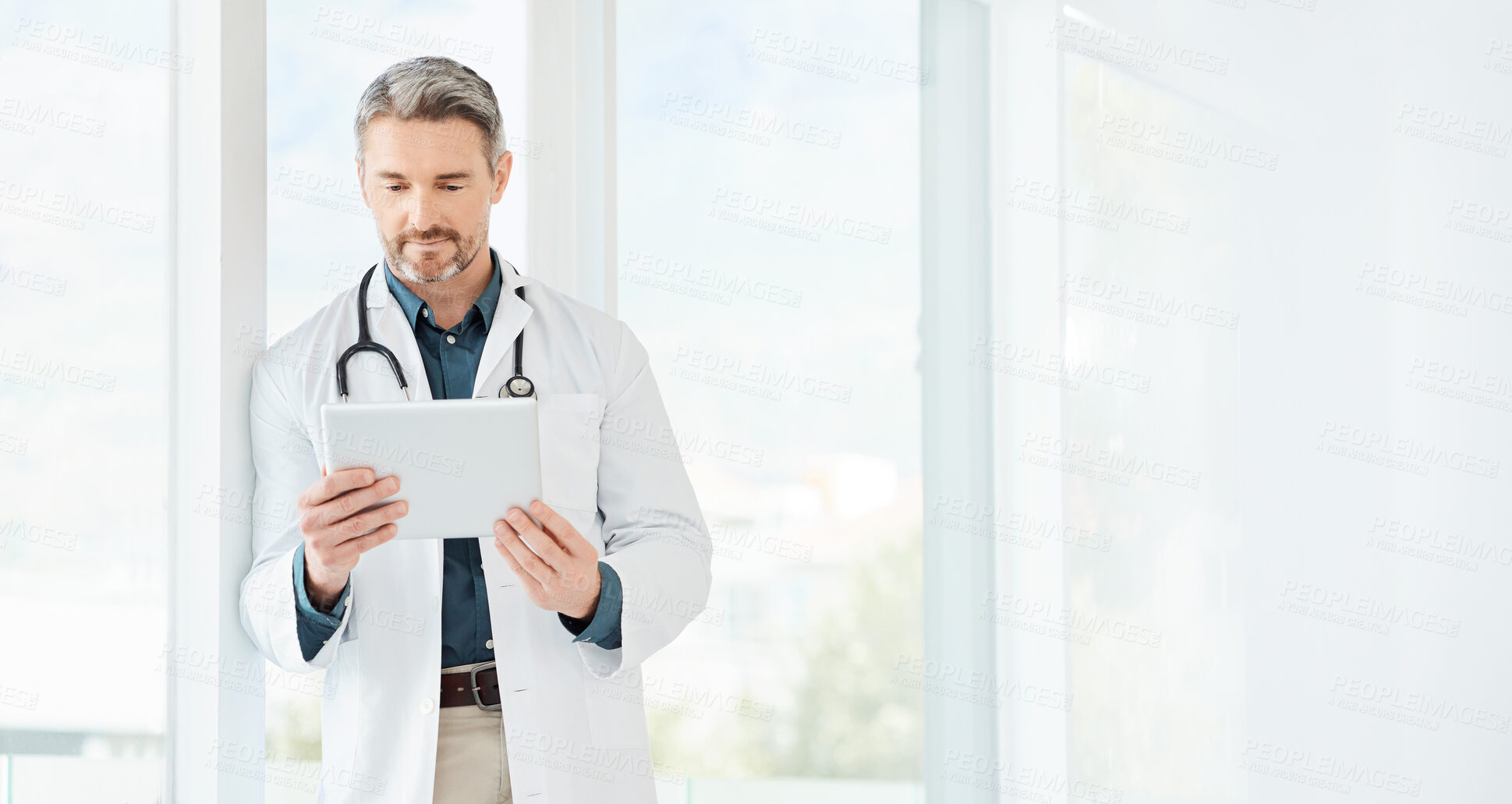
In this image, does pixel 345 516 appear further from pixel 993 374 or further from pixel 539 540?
pixel 993 374

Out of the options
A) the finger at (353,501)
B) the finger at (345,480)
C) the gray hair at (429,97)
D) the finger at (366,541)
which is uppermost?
the gray hair at (429,97)

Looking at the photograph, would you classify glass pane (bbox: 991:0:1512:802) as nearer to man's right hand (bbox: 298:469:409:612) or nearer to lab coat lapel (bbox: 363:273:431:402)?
lab coat lapel (bbox: 363:273:431:402)

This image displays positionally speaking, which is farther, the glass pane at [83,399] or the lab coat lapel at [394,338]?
the lab coat lapel at [394,338]

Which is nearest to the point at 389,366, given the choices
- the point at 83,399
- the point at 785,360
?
the point at 83,399

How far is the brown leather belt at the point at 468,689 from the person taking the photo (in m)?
1.79

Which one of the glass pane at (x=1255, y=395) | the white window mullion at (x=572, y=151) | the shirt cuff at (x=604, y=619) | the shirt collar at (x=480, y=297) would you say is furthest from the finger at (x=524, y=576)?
the glass pane at (x=1255, y=395)

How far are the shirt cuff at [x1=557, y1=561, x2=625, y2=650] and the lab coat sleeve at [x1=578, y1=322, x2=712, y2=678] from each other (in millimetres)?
18

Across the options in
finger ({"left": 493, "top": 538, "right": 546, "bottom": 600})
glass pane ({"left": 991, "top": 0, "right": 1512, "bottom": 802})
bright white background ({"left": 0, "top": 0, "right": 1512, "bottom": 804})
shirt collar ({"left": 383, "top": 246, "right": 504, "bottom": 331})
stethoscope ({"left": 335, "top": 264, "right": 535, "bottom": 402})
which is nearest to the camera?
finger ({"left": 493, "top": 538, "right": 546, "bottom": 600})

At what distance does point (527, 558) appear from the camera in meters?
1.59

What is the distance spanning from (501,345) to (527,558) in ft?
1.44

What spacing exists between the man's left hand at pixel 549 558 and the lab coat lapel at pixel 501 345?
13.0 inches

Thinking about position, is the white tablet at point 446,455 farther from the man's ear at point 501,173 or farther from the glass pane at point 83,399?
the man's ear at point 501,173

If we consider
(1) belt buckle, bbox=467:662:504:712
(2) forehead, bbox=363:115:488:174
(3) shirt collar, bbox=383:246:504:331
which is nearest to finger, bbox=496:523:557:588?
(1) belt buckle, bbox=467:662:504:712

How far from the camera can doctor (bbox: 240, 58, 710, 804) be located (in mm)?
1738
